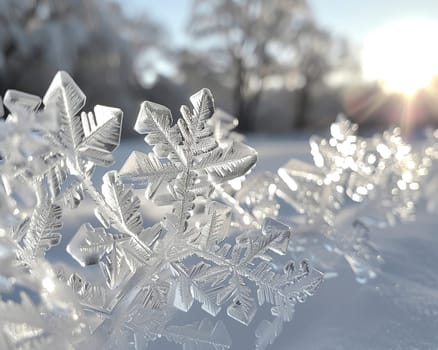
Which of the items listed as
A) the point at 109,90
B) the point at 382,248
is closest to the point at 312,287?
the point at 382,248

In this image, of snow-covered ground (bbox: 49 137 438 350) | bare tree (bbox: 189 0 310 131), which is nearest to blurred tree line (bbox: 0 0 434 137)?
bare tree (bbox: 189 0 310 131)

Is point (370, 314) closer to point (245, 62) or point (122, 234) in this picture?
point (122, 234)

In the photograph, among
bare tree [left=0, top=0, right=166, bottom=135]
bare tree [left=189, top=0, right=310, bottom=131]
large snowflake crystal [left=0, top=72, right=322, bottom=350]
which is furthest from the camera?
bare tree [left=189, top=0, right=310, bottom=131]

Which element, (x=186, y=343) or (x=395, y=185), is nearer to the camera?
(x=186, y=343)

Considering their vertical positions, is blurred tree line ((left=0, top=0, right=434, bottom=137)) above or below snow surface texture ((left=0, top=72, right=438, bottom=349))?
below

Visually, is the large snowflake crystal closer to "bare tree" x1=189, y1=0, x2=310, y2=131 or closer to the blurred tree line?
the blurred tree line

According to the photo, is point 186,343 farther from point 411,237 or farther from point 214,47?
point 214,47

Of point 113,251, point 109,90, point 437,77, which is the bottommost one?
point 109,90

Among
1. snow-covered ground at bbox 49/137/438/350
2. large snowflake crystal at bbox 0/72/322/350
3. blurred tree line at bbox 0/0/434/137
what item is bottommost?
blurred tree line at bbox 0/0/434/137
